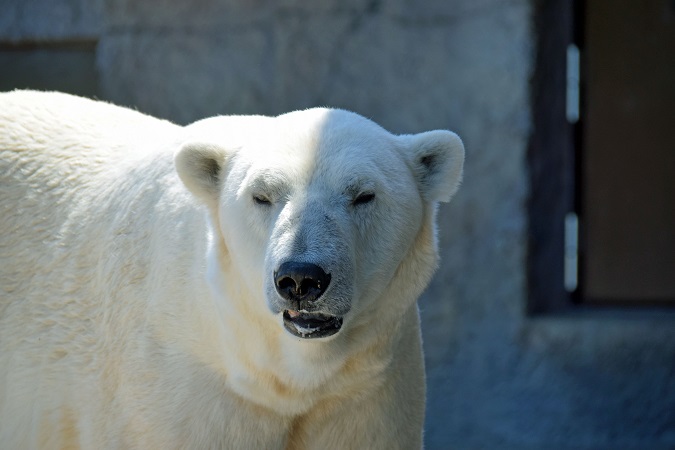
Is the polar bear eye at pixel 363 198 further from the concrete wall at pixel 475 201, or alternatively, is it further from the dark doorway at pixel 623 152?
the dark doorway at pixel 623 152

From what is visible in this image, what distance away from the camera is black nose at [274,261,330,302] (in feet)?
7.97

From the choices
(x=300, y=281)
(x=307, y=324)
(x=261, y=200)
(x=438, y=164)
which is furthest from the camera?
(x=438, y=164)

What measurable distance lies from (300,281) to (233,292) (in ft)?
1.19

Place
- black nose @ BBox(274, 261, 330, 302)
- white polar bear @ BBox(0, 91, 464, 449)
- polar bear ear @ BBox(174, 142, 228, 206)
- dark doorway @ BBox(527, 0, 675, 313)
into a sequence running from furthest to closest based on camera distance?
dark doorway @ BBox(527, 0, 675, 313), polar bear ear @ BBox(174, 142, 228, 206), white polar bear @ BBox(0, 91, 464, 449), black nose @ BBox(274, 261, 330, 302)

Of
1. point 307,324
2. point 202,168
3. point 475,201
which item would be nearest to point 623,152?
point 475,201

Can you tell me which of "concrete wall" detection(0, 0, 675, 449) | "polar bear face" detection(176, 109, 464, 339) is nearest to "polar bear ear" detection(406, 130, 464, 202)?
"polar bear face" detection(176, 109, 464, 339)

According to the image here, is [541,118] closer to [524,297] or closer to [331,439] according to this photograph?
[524,297]

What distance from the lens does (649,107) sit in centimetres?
596

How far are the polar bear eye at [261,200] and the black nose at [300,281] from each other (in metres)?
0.27

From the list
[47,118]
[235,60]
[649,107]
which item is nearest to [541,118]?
[649,107]

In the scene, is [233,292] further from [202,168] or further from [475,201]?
[475,201]

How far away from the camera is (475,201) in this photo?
5.52 m

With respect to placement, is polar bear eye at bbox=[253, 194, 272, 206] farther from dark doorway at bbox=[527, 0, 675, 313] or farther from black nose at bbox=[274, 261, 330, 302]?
dark doorway at bbox=[527, 0, 675, 313]

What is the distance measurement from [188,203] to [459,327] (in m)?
2.90
